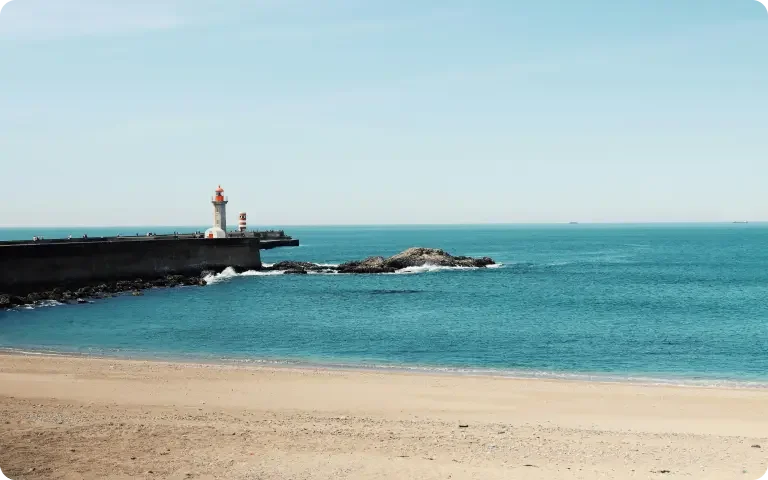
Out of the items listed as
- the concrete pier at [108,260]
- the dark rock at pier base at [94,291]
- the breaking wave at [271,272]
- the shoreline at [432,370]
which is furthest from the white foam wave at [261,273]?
the shoreline at [432,370]

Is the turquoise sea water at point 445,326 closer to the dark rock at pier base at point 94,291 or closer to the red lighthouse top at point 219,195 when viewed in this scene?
the dark rock at pier base at point 94,291

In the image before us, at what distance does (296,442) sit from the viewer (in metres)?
10.7

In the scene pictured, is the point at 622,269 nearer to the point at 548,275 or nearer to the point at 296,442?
the point at 548,275

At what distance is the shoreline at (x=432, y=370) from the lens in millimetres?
18359

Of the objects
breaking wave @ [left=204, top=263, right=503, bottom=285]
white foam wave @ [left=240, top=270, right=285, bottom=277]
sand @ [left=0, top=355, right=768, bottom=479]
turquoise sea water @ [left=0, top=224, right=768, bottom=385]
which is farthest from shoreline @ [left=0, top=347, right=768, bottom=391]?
white foam wave @ [left=240, top=270, right=285, bottom=277]

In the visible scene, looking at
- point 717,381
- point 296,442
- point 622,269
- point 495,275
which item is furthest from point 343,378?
point 622,269

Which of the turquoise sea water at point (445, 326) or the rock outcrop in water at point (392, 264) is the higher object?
the rock outcrop in water at point (392, 264)

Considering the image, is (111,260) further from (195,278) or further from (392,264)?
(392,264)

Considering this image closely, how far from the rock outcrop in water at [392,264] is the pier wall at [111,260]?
3444mm

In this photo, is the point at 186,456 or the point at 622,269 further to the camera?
the point at 622,269

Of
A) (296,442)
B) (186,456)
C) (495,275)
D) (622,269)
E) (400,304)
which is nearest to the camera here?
(186,456)

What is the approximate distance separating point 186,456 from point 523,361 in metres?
14.0

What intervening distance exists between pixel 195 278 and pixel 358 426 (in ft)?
132

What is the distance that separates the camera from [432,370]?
20.0 metres
